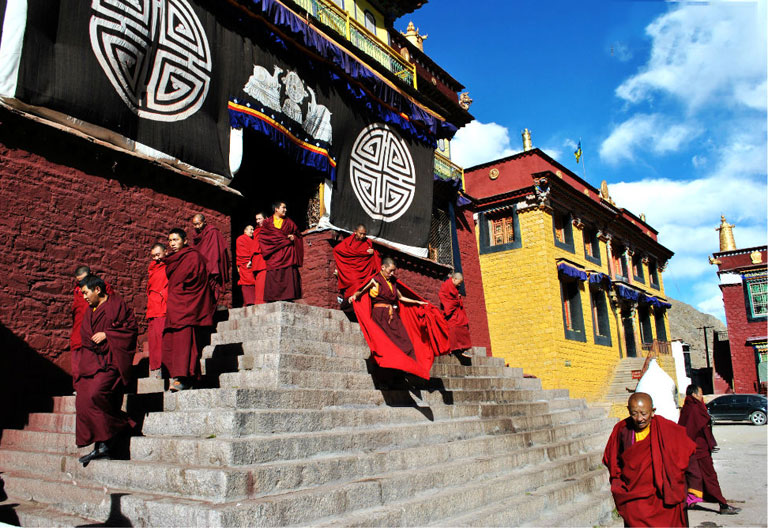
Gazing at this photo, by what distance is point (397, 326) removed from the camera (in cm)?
652

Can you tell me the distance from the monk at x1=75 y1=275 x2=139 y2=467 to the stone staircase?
8.2 inches

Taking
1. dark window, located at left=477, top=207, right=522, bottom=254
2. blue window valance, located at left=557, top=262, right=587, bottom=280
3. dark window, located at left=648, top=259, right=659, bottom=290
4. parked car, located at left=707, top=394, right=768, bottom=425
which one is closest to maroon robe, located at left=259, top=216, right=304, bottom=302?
dark window, located at left=477, top=207, right=522, bottom=254

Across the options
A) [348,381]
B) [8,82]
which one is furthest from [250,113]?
[348,381]

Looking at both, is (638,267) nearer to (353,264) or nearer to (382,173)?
(382,173)

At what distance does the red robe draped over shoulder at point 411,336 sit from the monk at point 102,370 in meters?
2.43

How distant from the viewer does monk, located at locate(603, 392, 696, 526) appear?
152 inches

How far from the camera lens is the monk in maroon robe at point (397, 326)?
626cm

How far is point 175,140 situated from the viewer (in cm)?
819

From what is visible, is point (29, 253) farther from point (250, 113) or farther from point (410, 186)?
point (410, 186)

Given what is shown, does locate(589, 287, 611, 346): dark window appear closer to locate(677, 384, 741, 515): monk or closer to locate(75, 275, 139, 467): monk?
locate(677, 384, 741, 515): monk

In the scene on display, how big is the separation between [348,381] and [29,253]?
4.02 meters

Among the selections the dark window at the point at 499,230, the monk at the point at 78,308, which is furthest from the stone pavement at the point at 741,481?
the dark window at the point at 499,230

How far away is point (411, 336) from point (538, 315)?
12345 mm

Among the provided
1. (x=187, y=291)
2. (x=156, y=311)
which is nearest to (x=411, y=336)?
(x=187, y=291)
